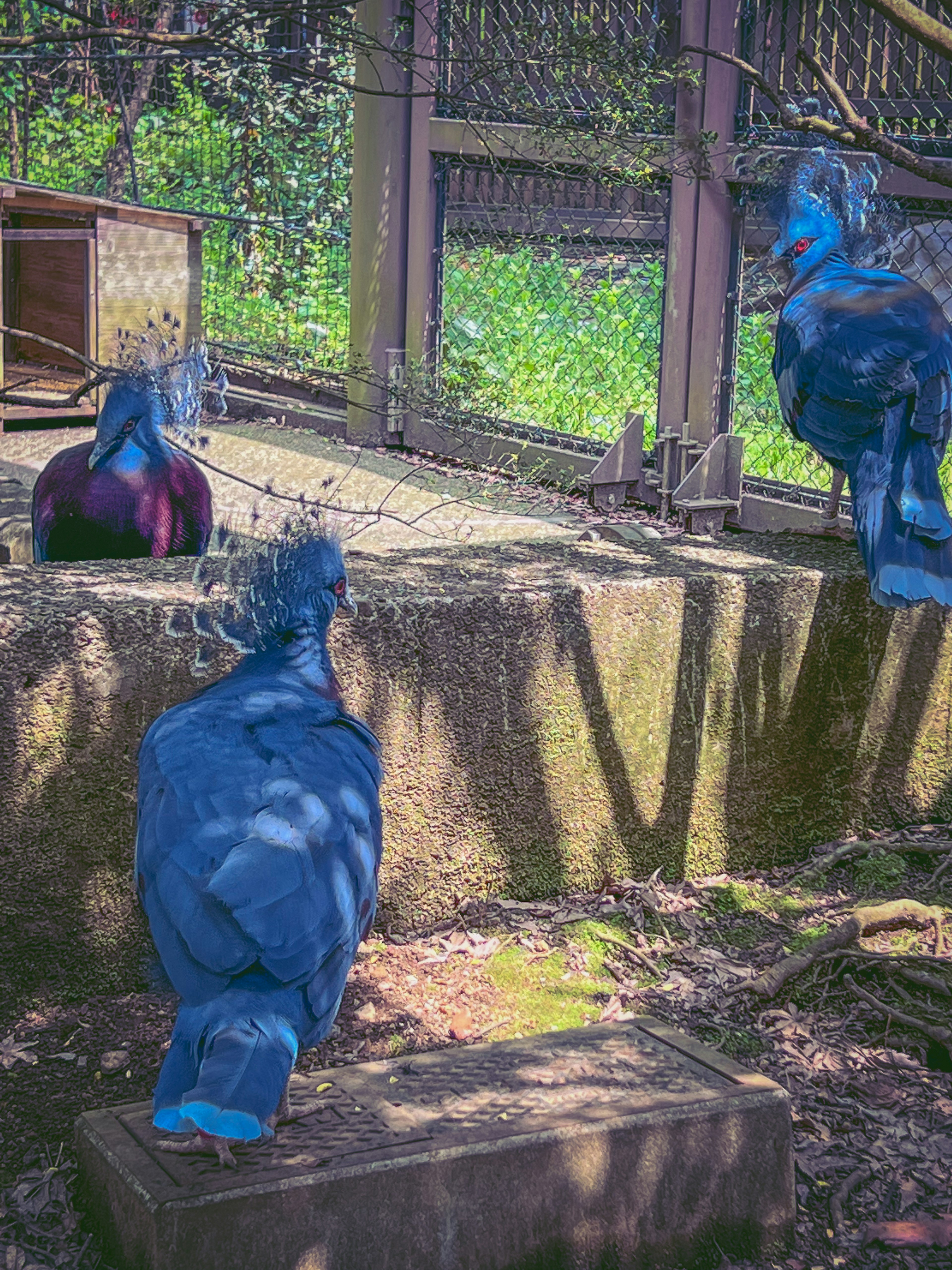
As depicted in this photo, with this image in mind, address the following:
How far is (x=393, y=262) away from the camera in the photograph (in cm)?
714

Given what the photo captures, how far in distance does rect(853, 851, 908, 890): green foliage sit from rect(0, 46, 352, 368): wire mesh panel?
4169 mm

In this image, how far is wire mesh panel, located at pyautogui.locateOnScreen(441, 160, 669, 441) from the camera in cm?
631

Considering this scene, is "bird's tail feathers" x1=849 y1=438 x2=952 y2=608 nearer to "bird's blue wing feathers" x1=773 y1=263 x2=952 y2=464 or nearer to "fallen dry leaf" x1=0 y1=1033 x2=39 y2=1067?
"bird's blue wing feathers" x1=773 y1=263 x2=952 y2=464

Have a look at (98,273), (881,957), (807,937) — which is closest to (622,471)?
(98,273)

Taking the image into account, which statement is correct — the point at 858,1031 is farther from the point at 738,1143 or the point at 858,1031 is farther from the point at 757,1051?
the point at 738,1143

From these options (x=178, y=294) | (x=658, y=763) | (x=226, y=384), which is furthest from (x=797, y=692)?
(x=178, y=294)

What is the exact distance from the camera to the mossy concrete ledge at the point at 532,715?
293 centimetres

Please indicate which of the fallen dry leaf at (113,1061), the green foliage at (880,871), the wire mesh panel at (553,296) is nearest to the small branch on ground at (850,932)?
the green foliage at (880,871)

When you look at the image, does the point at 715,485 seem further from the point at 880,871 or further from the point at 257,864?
the point at 257,864

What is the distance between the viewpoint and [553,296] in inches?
261

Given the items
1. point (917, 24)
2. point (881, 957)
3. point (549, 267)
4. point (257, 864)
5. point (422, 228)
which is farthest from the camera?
point (422, 228)

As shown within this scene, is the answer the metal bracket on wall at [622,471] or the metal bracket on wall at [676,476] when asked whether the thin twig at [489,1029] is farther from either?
the metal bracket on wall at [622,471]

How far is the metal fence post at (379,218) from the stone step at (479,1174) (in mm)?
4718

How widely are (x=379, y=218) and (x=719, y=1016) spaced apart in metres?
5.01
